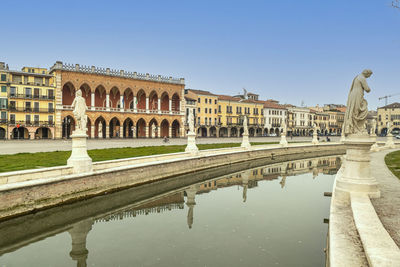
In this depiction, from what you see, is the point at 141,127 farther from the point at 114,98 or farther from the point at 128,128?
the point at 114,98

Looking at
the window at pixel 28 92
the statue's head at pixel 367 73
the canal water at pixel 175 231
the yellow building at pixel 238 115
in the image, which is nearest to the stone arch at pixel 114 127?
the window at pixel 28 92

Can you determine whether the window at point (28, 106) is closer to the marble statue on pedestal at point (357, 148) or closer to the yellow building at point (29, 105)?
the yellow building at point (29, 105)

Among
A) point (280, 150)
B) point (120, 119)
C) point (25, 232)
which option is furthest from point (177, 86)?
point (25, 232)

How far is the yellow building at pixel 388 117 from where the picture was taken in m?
94.4

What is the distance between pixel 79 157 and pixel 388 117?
4234 inches

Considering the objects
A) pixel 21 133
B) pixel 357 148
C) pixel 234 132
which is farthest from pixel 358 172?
pixel 234 132

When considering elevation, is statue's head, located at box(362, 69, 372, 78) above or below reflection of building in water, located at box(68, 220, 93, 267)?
above

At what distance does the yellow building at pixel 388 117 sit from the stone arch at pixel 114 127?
83.9 metres

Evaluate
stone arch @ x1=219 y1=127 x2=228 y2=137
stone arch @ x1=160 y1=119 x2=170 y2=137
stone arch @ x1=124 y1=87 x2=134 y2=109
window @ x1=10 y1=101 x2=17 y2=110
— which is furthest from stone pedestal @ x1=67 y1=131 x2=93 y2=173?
stone arch @ x1=219 y1=127 x2=228 y2=137

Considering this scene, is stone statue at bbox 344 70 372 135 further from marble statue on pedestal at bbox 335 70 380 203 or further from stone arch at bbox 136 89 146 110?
stone arch at bbox 136 89 146 110

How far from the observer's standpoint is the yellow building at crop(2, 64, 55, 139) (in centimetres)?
4409

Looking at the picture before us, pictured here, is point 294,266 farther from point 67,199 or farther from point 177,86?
point 177,86

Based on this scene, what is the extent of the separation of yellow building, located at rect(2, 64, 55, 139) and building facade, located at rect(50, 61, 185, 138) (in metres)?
2.20

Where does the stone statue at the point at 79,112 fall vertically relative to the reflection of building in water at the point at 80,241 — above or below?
above
